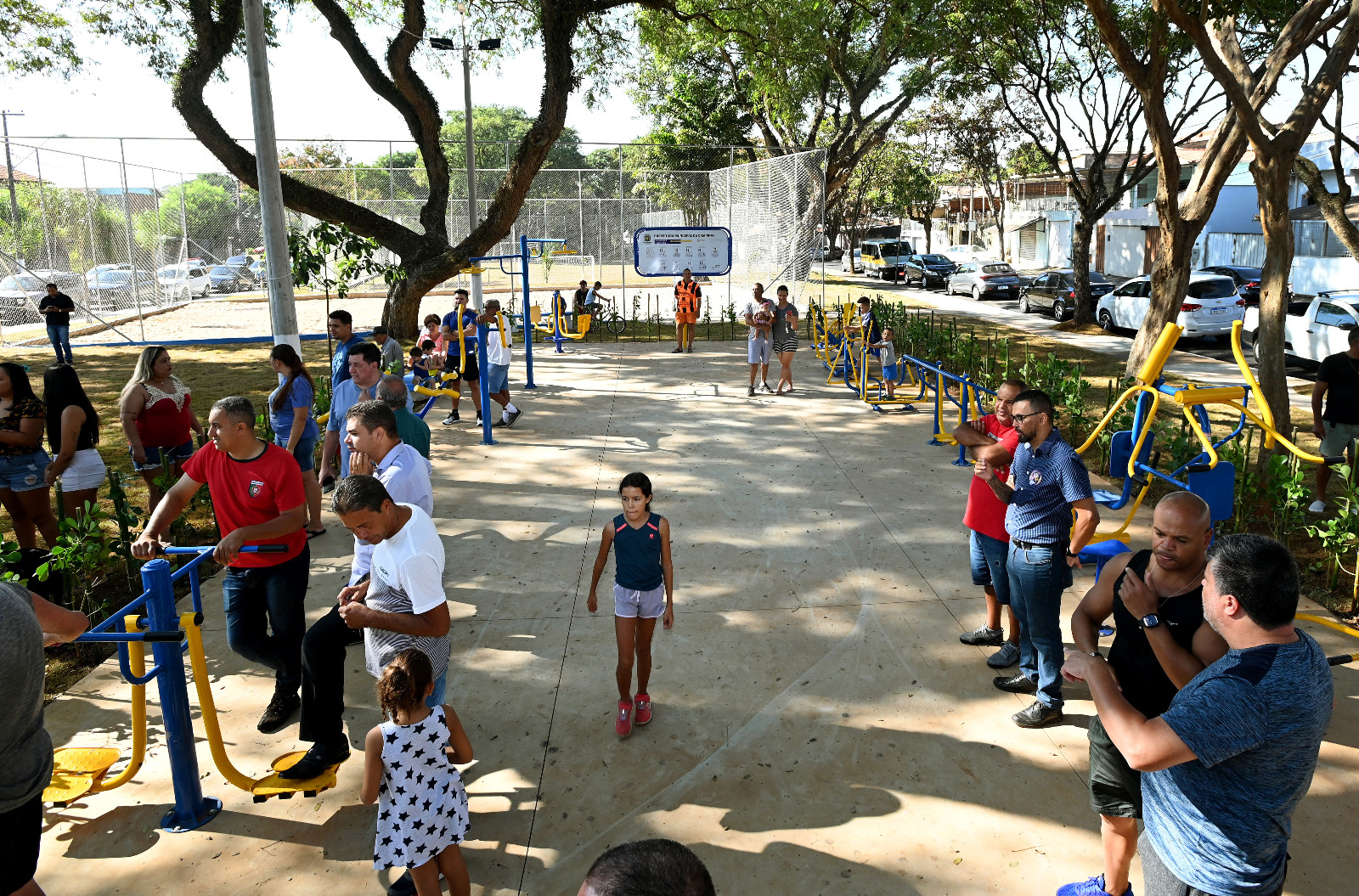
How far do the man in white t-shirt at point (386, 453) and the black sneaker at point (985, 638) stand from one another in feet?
11.1

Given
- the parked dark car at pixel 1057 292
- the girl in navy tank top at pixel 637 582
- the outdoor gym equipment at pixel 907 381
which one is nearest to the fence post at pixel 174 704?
the girl in navy tank top at pixel 637 582

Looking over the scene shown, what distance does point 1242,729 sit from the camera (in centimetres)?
221

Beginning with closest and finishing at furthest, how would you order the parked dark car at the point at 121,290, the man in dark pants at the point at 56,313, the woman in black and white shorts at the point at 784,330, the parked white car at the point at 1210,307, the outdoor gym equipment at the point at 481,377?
1. the outdoor gym equipment at the point at 481,377
2. the woman in black and white shorts at the point at 784,330
3. the man in dark pants at the point at 56,313
4. the parked white car at the point at 1210,307
5. the parked dark car at the point at 121,290

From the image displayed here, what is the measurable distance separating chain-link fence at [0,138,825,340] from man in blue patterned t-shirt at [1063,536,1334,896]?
15.9 metres

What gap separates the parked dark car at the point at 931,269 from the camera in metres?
36.7

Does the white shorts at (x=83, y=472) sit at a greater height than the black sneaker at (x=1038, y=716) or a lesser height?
greater

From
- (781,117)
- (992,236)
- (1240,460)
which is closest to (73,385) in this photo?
(1240,460)

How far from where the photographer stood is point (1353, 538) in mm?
5859

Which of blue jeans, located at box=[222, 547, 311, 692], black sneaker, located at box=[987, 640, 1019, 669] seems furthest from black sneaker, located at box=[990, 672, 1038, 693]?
blue jeans, located at box=[222, 547, 311, 692]

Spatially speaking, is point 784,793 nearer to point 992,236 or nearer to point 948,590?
point 948,590

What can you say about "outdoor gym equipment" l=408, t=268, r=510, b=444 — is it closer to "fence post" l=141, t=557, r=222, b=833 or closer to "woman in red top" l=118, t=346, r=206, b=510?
"woman in red top" l=118, t=346, r=206, b=510

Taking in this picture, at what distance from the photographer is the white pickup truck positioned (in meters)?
13.3

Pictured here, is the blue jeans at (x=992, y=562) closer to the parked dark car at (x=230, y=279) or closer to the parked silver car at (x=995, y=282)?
the parked dark car at (x=230, y=279)

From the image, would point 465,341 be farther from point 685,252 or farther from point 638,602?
point 685,252
